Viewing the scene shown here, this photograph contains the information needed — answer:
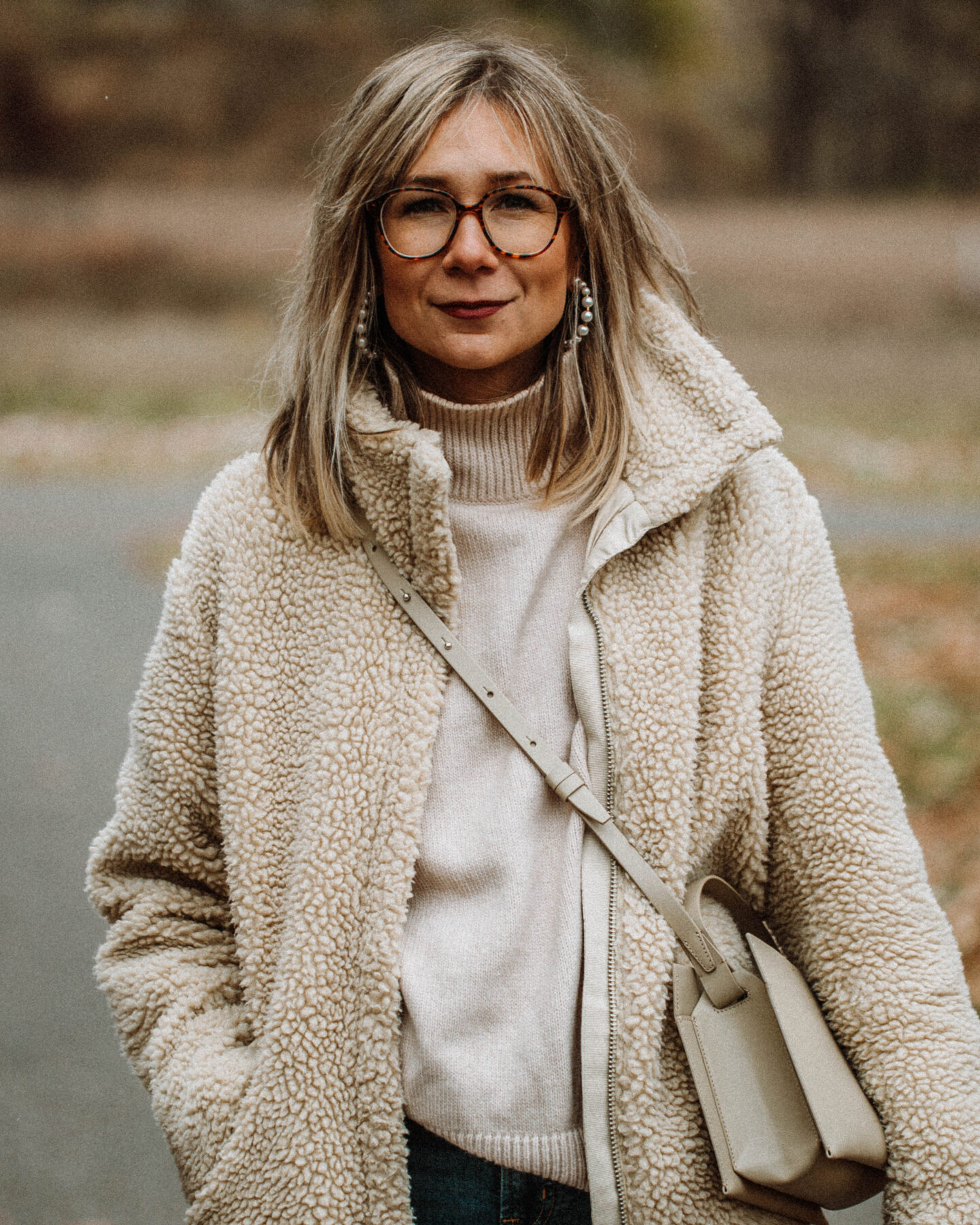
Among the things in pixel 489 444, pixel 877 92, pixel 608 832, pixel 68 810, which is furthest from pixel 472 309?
pixel 877 92

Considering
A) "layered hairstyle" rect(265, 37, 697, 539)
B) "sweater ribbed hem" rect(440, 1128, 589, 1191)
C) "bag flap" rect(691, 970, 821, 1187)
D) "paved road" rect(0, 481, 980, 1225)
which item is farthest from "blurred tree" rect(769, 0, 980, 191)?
"sweater ribbed hem" rect(440, 1128, 589, 1191)

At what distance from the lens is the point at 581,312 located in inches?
52.1

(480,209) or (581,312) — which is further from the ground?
(480,209)

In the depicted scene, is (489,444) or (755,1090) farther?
(489,444)

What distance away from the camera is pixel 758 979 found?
3.94ft

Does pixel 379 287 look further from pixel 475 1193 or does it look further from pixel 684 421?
pixel 475 1193

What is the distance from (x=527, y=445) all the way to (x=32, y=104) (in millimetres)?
3429

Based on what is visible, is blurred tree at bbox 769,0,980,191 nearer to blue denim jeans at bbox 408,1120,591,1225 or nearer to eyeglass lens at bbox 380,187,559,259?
eyeglass lens at bbox 380,187,559,259

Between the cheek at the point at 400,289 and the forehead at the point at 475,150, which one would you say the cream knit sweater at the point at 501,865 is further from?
the forehead at the point at 475,150

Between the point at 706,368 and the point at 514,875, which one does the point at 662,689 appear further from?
the point at 706,368

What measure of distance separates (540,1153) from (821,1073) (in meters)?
0.29

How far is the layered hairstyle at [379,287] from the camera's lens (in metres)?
1.24

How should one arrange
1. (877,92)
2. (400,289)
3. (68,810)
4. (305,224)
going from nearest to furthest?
(400,289) < (68,810) < (305,224) < (877,92)

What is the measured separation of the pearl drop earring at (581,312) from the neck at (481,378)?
5cm
